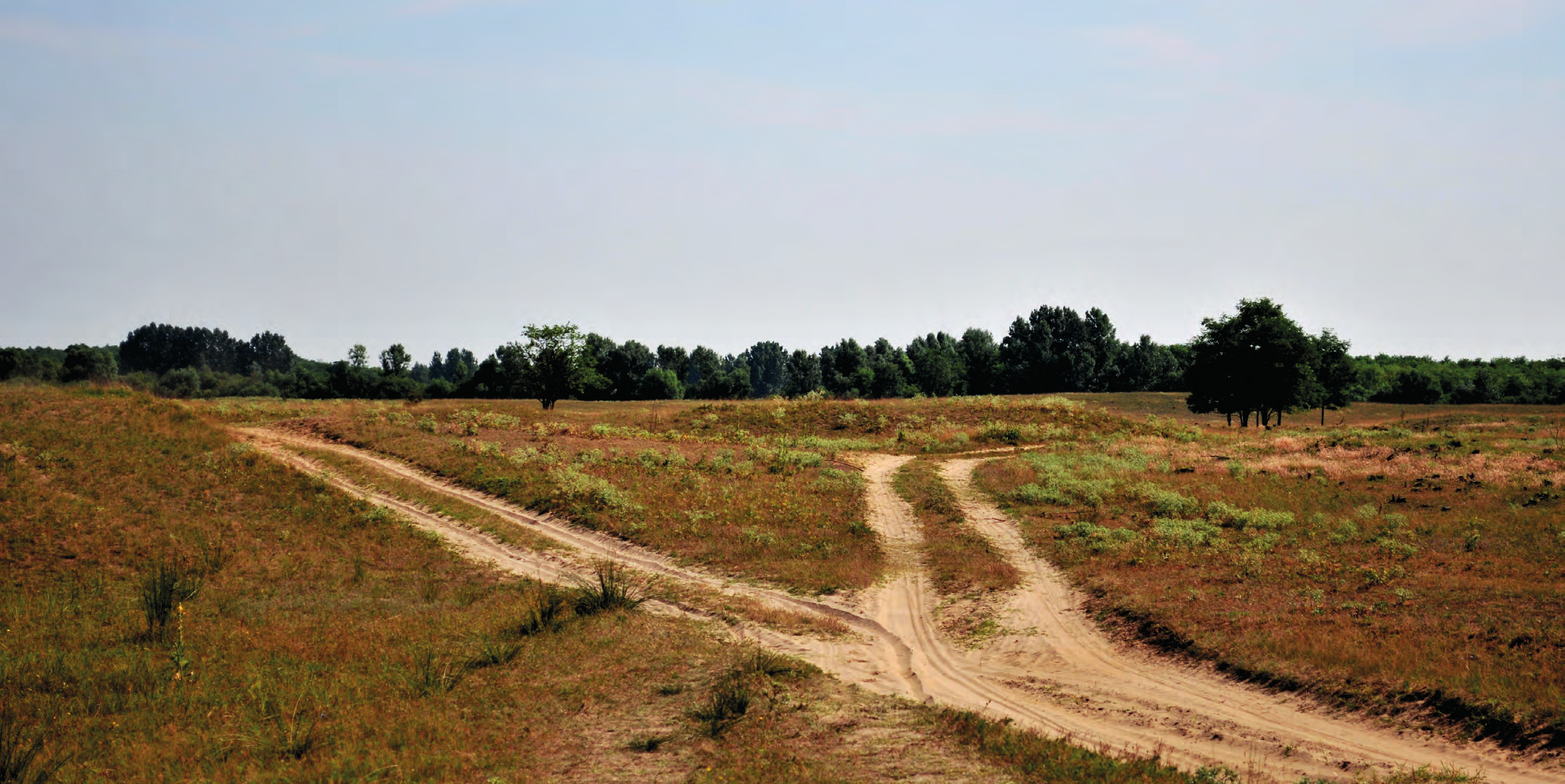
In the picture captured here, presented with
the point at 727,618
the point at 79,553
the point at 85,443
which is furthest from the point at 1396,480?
the point at 85,443

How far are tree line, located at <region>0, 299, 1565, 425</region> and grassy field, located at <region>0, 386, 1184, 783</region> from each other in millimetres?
50027

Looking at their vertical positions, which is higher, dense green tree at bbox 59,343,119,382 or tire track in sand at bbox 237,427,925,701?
dense green tree at bbox 59,343,119,382

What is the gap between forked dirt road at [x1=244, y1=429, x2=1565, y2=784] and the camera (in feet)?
42.3

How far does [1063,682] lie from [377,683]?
41.7 ft

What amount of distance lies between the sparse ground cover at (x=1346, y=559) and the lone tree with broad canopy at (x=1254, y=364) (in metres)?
23.1

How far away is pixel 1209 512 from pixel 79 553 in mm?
36285

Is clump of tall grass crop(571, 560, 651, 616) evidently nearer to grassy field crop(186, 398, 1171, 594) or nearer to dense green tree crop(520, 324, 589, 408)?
grassy field crop(186, 398, 1171, 594)

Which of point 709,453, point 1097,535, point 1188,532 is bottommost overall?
point 1097,535

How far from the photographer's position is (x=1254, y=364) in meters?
73.9

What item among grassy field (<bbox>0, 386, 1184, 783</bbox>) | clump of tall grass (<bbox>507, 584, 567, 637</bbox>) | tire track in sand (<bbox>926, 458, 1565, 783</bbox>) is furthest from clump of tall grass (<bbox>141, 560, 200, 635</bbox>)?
tire track in sand (<bbox>926, 458, 1565, 783</bbox>)

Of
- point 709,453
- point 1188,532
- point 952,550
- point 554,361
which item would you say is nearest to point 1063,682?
point 952,550

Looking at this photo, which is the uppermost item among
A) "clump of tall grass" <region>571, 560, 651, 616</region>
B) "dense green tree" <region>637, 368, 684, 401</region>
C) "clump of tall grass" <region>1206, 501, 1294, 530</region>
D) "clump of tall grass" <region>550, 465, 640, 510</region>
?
"dense green tree" <region>637, 368, 684, 401</region>

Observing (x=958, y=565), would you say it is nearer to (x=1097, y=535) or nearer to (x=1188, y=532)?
(x=1097, y=535)

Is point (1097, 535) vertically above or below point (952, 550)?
above
